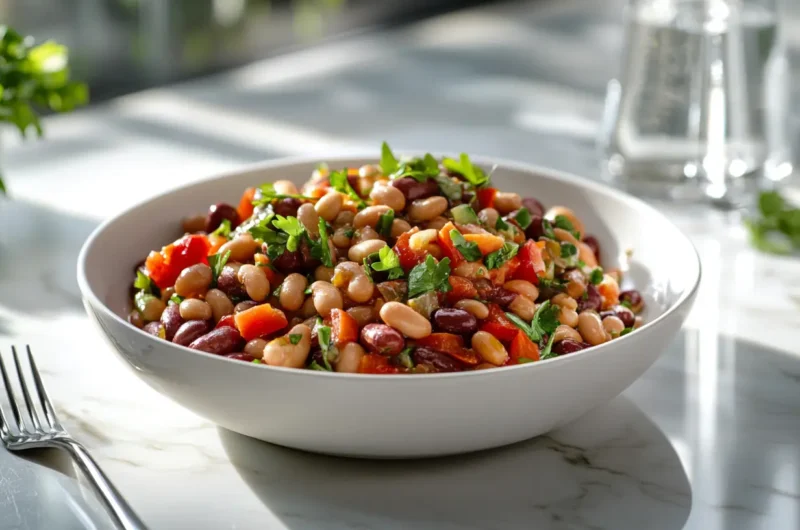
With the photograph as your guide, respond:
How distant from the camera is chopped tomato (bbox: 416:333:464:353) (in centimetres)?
112

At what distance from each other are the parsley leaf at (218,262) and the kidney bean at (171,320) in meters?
0.07

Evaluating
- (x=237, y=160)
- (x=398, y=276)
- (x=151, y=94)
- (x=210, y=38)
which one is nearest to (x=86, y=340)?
(x=398, y=276)

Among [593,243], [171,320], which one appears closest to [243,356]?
→ [171,320]

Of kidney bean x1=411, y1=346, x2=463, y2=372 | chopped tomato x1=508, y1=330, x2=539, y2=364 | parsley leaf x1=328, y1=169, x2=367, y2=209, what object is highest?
parsley leaf x1=328, y1=169, x2=367, y2=209

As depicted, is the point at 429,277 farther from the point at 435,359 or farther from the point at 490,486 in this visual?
the point at 490,486

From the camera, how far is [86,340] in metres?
1.47

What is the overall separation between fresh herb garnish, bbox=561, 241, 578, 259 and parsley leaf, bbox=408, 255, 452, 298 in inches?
9.4

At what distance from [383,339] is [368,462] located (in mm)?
154

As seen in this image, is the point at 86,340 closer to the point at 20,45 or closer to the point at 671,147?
the point at 20,45

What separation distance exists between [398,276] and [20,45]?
0.90 metres

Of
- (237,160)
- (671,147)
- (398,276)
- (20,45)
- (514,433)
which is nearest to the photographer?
(514,433)

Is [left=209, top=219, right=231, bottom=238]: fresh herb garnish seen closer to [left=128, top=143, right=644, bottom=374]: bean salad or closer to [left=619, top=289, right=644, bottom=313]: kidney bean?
[left=128, top=143, right=644, bottom=374]: bean salad

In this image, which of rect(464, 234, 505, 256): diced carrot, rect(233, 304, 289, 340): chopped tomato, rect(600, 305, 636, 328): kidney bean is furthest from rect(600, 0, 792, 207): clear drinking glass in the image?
rect(233, 304, 289, 340): chopped tomato

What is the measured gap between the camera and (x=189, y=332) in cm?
117
